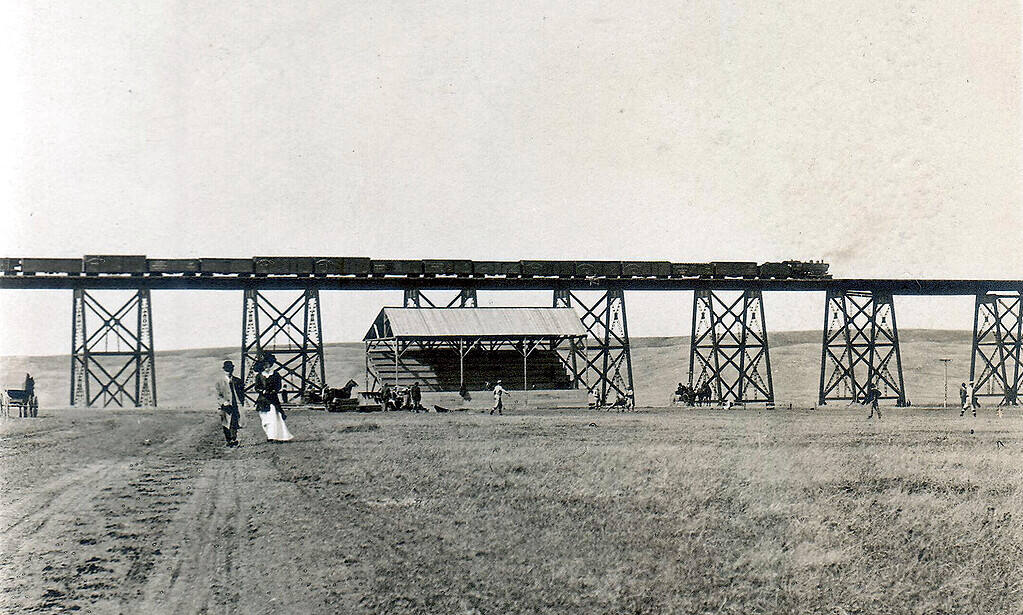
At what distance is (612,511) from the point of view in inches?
436

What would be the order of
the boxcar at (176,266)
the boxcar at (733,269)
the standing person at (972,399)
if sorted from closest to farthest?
the standing person at (972,399), the boxcar at (176,266), the boxcar at (733,269)

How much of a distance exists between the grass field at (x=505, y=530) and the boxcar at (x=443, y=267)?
77.5 ft

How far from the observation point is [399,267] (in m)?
40.7

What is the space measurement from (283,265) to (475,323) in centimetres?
869

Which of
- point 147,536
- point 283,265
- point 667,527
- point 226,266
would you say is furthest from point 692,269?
point 147,536

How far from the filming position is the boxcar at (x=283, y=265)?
39156mm

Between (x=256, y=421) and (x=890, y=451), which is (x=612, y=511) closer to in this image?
(x=890, y=451)

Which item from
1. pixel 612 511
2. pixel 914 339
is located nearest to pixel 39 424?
pixel 612 511

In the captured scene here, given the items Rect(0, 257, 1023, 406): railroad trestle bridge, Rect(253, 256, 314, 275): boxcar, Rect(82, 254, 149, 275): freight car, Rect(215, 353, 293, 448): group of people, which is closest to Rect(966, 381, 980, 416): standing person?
Rect(0, 257, 1023, 406): railroad trestle bridge

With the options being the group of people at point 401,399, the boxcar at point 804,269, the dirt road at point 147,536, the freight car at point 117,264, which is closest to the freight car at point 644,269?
the boxcar at point 804,269

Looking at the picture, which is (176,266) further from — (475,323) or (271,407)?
(271,407)

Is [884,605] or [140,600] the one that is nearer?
[140,600]

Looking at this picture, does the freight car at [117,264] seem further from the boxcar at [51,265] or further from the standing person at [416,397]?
the standing person at [416,397]

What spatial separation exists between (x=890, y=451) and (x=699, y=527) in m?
9.19
